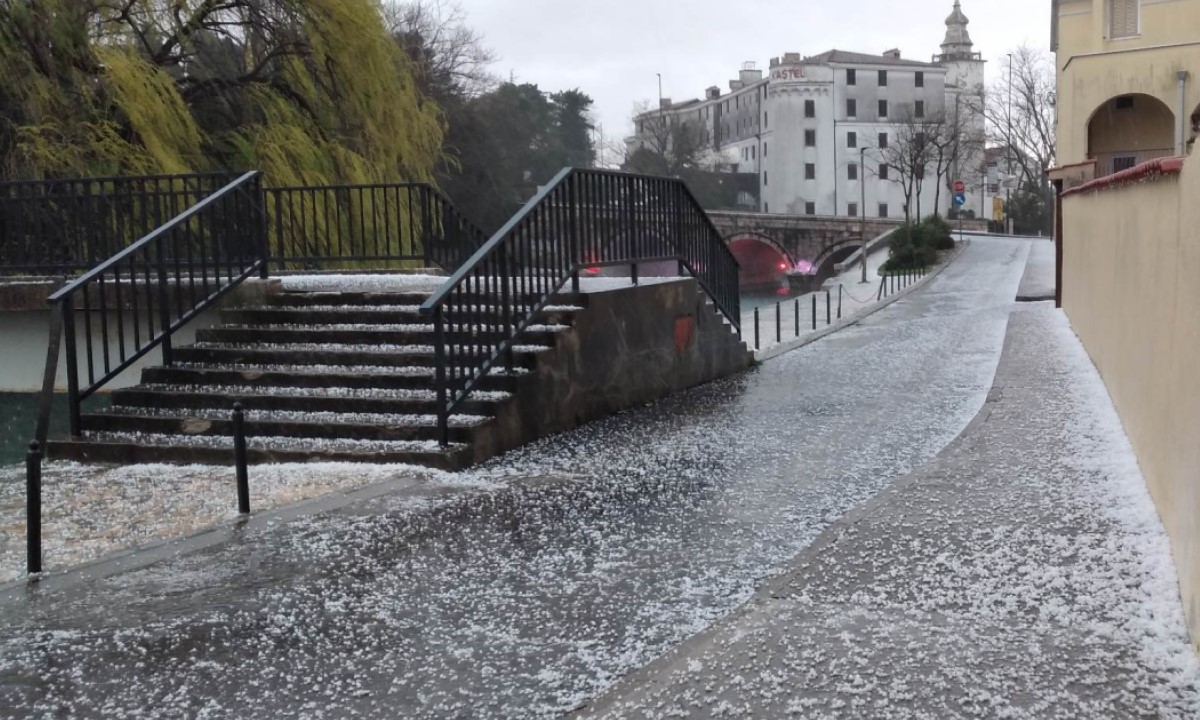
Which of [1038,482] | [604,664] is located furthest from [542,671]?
[1038,482]

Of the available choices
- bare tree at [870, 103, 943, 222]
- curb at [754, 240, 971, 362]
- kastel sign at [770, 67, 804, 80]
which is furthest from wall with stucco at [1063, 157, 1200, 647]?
kastel sign at [770, 67, 804, 80]

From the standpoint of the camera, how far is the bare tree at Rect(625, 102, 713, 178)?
105m

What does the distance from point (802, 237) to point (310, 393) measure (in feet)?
245

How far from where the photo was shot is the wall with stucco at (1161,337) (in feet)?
16.5

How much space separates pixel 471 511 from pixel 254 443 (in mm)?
2474

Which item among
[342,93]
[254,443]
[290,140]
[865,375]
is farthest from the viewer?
[342,93]

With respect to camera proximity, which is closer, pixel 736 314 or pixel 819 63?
pixel 736 314

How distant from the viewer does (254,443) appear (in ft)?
29.1

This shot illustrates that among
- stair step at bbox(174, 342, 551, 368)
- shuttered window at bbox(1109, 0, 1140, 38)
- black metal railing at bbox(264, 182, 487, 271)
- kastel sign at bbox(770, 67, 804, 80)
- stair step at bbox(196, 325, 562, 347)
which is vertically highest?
kastel sign at bbox(770, 67, 804, 80)

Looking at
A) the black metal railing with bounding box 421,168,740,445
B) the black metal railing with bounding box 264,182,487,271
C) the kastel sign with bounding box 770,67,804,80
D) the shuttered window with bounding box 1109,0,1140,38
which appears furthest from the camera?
the kastel sign with bounding box 770,67,804,80

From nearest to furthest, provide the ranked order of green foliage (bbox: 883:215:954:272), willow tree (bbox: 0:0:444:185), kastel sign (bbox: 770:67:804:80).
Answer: willow tree (bbox: 0:0:444:185), green foliage (bbox: 883:215:954:272), kastel sign (bbox: 770:67:804:80)

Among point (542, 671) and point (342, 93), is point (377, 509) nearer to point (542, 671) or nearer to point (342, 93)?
point (542, 671)

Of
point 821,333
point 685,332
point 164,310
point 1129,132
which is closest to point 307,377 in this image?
point 164,310

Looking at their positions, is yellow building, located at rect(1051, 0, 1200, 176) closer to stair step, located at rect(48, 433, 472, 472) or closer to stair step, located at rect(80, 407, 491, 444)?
stair step, located at rect(80, 407, 491, 444)
